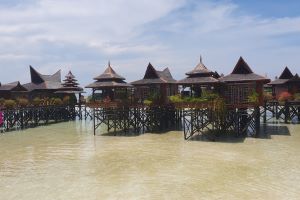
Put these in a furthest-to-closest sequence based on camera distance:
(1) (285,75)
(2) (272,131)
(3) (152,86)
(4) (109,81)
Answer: (1) (285,75) → (4) (109,81) → (3) (152,86) → (2) (272,131)

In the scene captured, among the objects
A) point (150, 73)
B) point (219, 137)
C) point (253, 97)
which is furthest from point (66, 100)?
point (253, 97)

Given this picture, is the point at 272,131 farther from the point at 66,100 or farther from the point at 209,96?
the point at 66,100

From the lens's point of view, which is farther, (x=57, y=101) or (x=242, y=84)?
(x=57, y=101)

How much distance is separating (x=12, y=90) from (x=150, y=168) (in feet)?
96.9

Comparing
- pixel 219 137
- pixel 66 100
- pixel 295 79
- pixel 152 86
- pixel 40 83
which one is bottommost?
pixel 219 137

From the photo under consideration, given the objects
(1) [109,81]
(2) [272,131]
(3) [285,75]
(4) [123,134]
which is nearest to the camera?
(2) [272,131]

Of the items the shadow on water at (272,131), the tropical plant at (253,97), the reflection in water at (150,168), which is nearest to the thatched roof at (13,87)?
the reflection in water at (150,168)

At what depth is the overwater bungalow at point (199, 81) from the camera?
1093 inches

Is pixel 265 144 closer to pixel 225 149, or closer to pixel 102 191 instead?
pixel 225 149

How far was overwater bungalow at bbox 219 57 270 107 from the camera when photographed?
2687cm

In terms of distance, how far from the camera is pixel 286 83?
4156 centimetres

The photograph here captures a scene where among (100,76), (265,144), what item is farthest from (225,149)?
(100,76)

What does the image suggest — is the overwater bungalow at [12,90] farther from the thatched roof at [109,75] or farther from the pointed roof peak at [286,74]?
the pointed roof peak at [286,74]

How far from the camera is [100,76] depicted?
1344 inches
